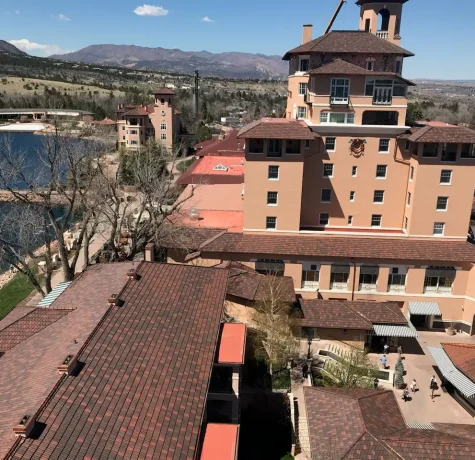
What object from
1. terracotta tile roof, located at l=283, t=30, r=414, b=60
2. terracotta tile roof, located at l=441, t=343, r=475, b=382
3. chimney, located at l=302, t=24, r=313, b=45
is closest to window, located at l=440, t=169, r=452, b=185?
terracotta tile roof, located at l=283, t=30, r=414, b=60

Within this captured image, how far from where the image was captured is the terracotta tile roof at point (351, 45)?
40.2 m

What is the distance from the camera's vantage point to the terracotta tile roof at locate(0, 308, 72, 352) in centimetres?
2250

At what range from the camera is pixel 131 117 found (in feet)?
364

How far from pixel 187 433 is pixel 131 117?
334 feet

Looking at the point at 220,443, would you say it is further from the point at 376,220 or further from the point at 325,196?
the point at 376,220

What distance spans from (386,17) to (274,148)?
59.9ft

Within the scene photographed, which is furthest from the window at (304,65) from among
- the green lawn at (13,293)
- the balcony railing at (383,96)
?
the green lawn at (13,293)

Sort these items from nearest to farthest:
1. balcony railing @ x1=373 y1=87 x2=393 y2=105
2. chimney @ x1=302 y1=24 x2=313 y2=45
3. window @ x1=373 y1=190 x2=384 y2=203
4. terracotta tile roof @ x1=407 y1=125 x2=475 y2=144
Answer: terracotta tile roof @ x1=407 y1=125 x2=475 y2=144 < balcony railing @ x1=373 y1=87 x2=393 y2=105 < window @ x1=373 y1=190 x2=384 y2=203 < chimney @ x1=302 y1=24 x2=313 y2=45

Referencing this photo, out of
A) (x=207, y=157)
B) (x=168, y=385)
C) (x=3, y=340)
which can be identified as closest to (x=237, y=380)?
(x=168, y=385)

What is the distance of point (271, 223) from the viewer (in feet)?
132

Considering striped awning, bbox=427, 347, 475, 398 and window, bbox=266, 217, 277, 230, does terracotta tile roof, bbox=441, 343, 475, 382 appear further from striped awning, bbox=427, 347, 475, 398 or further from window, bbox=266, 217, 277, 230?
window, bbox=266, 217, 277, 230

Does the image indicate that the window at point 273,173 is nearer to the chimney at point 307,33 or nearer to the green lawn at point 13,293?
the chimney at point 307,33

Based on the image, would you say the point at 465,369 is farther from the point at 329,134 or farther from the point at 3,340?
the point at 3,340

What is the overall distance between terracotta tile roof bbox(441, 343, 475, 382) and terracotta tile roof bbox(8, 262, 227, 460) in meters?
15.8
